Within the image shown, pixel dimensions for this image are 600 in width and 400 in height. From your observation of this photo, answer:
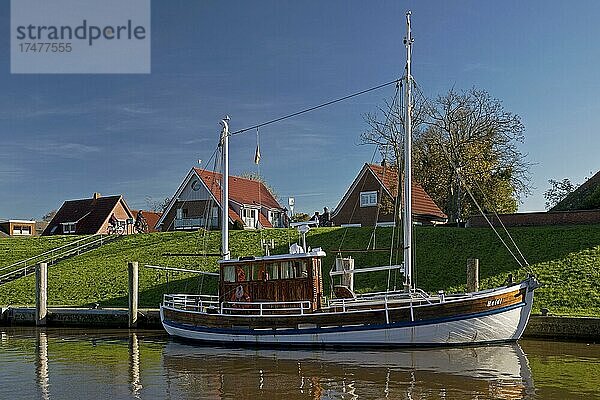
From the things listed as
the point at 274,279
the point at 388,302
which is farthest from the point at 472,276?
the point at 274,279

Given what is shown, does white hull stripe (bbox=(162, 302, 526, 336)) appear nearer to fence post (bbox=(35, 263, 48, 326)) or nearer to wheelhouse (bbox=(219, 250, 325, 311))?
wheelhouse (bbox=(219, 250, 325, 311))

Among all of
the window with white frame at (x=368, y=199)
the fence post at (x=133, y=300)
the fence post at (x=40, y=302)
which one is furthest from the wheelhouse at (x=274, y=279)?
the window with white frame at (x=368, y=199)

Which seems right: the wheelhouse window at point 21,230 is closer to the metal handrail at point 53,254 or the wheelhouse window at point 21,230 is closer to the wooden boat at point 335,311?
the metal handrail at point 53,254

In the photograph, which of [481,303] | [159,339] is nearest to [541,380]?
[481,303]

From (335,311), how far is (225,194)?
21.6 feet

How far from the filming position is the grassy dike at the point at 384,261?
91.4 ft

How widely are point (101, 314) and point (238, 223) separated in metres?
21.5

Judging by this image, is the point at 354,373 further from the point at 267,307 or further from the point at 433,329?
the point at 267,307

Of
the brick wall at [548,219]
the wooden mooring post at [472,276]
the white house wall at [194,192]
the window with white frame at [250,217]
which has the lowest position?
the wooden mooring post at [472,276]

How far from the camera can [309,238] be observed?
126 ft

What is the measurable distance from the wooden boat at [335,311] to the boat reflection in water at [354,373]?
1.91 ft

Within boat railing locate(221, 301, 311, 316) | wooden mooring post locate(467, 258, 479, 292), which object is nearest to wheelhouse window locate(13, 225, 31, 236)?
boat railing locate(221, 301, 311, 316)

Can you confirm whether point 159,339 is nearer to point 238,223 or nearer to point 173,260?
point 173,260

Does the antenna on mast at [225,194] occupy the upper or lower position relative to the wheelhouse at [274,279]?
upper
